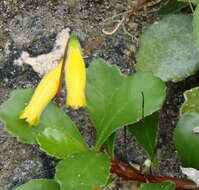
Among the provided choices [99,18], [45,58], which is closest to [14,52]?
[45,58]

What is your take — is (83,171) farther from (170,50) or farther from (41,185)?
(170,50)

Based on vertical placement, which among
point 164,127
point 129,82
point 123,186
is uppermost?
point 129,82

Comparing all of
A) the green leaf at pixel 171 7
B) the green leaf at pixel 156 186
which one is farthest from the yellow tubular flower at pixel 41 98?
the green leaf at pixel 171 7

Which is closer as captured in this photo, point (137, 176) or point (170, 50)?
point (137, 176)

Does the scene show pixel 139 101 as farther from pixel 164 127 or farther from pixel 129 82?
pixel 164 127

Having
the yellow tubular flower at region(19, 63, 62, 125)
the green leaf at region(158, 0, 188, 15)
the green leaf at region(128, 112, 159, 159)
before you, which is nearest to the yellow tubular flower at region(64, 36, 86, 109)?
the yellow tubular flower at region(19, 63, 62, 125)

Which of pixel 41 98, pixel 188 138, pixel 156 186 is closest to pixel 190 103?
pixel 188 138
